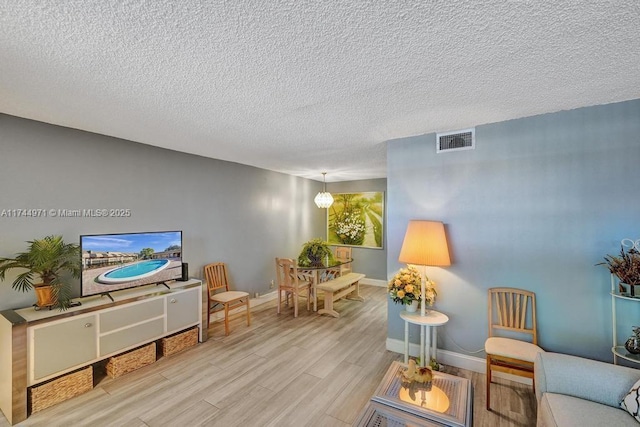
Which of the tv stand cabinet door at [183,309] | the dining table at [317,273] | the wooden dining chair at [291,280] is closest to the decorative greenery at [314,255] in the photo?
the dining table at [317,273]

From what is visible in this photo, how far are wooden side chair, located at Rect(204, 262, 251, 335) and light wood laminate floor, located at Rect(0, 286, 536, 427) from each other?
0.41m

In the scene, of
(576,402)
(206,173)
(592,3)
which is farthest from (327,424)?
(206,173)

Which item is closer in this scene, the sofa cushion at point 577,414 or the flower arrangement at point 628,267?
the sofa cushion at point 577,414

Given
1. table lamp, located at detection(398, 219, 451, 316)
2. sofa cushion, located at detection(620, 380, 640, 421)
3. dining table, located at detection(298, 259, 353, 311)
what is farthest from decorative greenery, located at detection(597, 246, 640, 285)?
dining table, located at detection(298, 259, 353, 311)

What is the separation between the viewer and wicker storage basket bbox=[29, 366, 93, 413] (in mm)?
2264

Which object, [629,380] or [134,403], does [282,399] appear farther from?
[629,380]

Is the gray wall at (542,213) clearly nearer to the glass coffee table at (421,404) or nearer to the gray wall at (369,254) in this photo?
the glass coffee table at (421,404)

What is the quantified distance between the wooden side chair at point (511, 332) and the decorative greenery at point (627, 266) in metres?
0.62

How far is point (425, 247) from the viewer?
8.73ft

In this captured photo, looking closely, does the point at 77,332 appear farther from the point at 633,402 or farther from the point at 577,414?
the point at 633,402

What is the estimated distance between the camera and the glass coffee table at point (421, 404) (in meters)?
1.67

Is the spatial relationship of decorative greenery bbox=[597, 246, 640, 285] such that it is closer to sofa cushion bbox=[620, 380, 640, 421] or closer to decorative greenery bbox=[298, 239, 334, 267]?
sofa cushion bbox=[620, 380, 640, 421]

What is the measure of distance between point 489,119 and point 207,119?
2.74 metres

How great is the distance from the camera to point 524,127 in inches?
104
